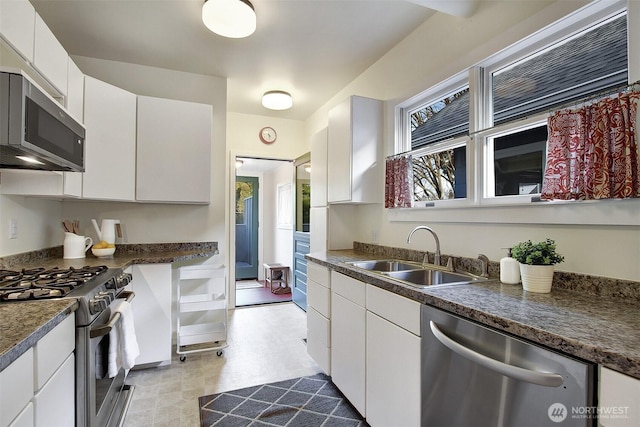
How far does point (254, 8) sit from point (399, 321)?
223 centimetres

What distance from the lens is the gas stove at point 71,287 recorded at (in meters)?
1.28

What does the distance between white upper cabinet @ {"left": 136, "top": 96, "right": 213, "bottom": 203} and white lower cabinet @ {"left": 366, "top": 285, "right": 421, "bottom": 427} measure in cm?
191

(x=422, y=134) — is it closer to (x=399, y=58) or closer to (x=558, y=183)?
(x=399, y=58)

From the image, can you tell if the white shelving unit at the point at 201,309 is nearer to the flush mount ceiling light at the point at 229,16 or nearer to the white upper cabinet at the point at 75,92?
the white upper cabinet at the point at 75,92

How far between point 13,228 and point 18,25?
4.08 feet

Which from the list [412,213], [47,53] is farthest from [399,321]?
[47,53]

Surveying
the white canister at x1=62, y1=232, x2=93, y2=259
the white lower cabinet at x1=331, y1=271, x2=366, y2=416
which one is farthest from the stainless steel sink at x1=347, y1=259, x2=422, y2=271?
the white canister at x1=62, y1=232, x2=93, y2=259

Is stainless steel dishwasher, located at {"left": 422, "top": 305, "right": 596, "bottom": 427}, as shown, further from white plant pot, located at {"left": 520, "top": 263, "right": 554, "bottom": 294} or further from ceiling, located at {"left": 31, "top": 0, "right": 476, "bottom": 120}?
ceiling, located at {"left": 31, "top": 0, "right": 476, "bottom": 120}

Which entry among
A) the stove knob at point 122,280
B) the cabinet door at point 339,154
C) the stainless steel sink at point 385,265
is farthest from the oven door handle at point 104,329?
the cabinet door at point 339,154

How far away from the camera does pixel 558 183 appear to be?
1.40 m

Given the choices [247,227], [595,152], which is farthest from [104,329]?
[247,227]

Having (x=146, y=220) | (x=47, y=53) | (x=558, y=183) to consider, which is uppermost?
(x=47, y=53)

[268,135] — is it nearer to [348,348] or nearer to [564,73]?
[348,348]

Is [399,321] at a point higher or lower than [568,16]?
lower
